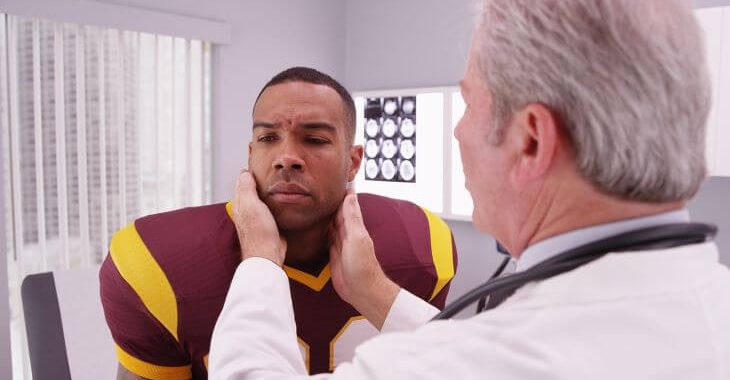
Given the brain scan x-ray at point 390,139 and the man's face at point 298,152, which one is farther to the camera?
the brain scan x-ray at point 390,139

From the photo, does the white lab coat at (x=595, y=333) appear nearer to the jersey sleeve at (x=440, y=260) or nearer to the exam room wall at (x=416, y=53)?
the jersey sleeve at (x=440, y=260)

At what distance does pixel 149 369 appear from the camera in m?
1.10

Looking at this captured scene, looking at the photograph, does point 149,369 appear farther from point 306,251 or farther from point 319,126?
point 319,126

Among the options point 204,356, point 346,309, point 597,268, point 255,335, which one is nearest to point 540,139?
point 597,268

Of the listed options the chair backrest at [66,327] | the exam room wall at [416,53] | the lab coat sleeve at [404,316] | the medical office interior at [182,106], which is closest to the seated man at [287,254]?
the lab coat sleeve at [404,316]

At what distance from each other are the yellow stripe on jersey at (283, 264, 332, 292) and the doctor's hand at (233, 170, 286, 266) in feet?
0.27

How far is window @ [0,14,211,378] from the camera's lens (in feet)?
8.38

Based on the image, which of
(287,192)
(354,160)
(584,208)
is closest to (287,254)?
(287,192)

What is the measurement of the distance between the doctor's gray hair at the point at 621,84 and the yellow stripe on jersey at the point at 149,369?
85cm

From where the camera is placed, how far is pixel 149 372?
1.10 m

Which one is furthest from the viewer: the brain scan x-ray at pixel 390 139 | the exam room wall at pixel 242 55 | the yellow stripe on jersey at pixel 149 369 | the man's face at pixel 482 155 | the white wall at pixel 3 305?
the brain scan x-ray at pixel 390 139

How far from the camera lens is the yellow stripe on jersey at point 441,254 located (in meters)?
1.29

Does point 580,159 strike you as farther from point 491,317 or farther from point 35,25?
point 35,25

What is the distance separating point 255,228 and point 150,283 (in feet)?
0.70
